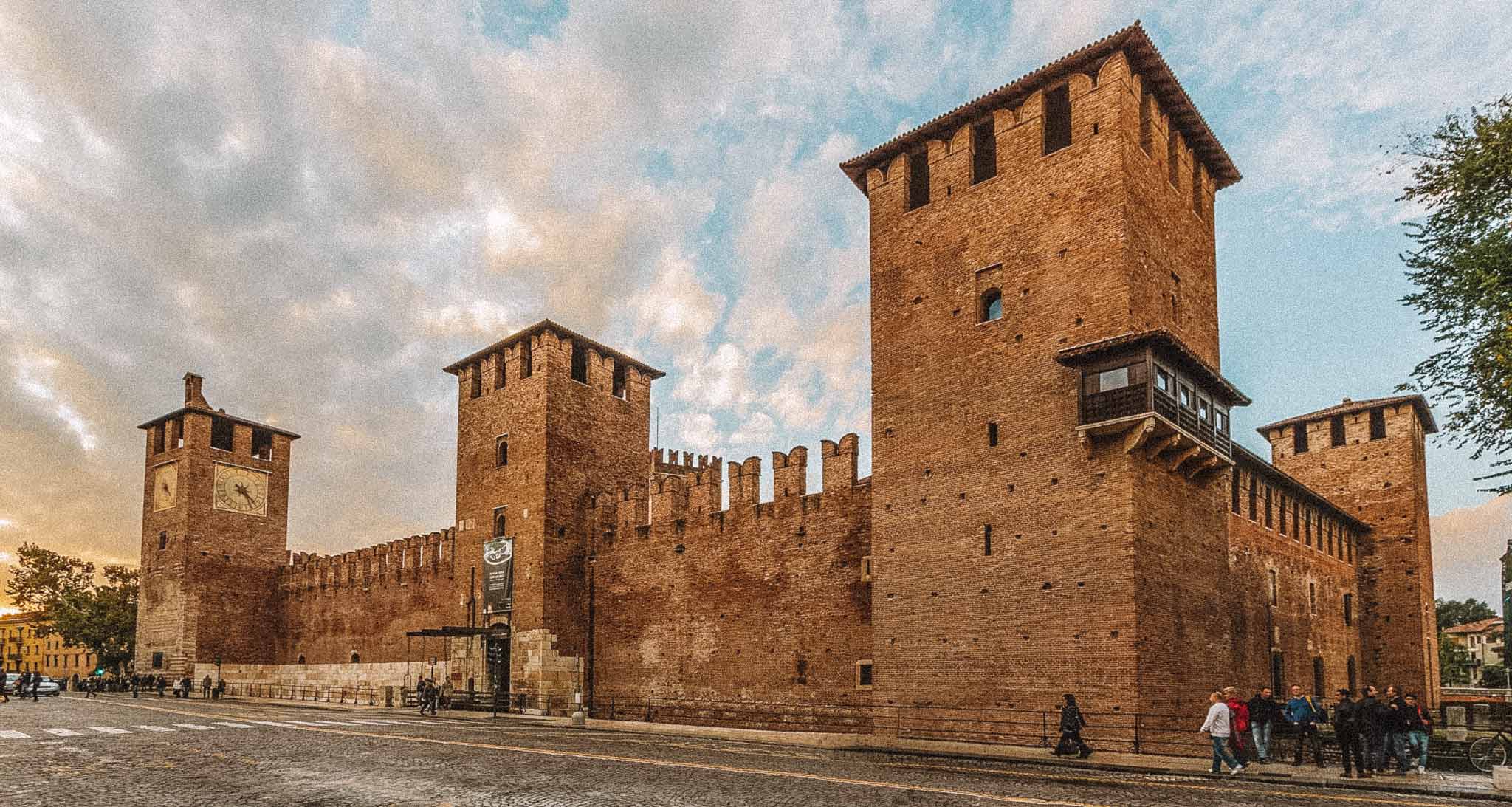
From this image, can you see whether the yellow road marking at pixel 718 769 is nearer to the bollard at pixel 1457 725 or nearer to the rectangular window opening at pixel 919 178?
the rectangular window opening at pixel 919 178

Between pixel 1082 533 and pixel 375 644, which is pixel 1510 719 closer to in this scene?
pixel 1082 533

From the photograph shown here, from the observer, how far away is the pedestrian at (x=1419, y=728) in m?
15.4

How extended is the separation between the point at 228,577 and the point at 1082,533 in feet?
127

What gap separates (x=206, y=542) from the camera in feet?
148

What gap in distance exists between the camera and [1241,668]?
22.7 meters

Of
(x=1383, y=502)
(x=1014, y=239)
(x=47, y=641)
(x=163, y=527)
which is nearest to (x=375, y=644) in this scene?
(x=163, y=527)

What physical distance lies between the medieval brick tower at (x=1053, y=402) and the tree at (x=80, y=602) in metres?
45.3

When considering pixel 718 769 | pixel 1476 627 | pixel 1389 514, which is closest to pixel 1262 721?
pixel 718 769

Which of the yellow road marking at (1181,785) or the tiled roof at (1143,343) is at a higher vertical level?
the tiled roof at (1143,343)

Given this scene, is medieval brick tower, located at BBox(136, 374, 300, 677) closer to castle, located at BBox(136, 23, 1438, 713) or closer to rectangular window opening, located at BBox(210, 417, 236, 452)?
rectangular window opening, located at BBox(210, 417, 236, 452)

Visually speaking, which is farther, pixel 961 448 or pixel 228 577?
pixel 228 577

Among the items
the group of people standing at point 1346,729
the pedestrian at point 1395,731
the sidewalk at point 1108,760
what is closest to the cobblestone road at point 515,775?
the sidewalk at point 1108,760

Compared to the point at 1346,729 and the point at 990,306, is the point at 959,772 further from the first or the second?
the point at 990,306

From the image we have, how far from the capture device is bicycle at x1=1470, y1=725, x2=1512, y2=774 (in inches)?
600
